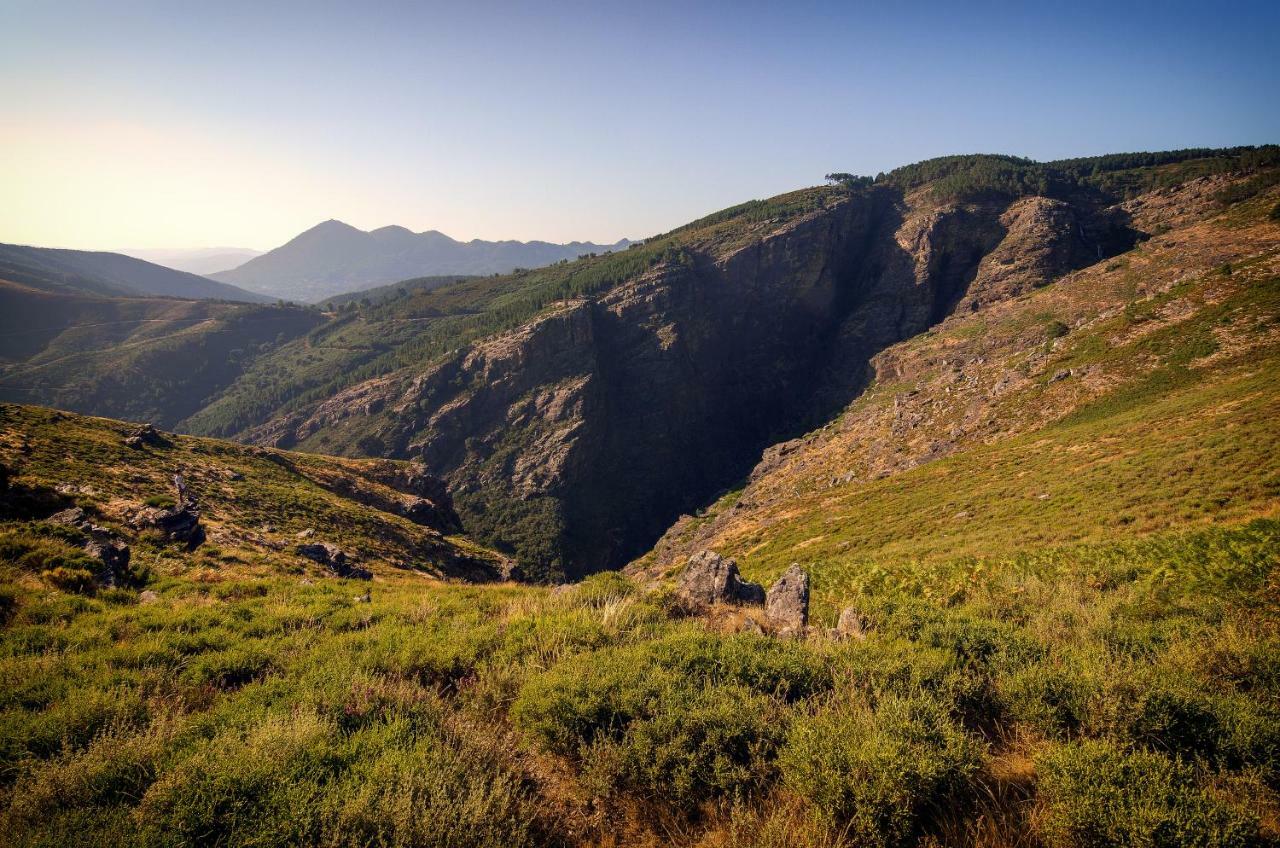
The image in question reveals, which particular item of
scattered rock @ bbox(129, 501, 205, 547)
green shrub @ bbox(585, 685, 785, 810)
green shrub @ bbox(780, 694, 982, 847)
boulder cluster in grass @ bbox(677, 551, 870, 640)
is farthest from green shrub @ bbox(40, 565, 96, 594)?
green shrub @ bbox(780, 694, 982, 847)

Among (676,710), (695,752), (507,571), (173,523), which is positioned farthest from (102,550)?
(507,571)

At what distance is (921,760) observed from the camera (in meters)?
4.98

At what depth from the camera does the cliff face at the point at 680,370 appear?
11156 cm

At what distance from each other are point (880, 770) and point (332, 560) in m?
26.9

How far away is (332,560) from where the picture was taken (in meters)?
24.3

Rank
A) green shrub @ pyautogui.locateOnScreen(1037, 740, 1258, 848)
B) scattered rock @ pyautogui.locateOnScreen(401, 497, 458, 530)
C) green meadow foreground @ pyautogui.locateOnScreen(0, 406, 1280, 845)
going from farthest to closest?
scattered rock @ pyautogui.locateOnScreen(401, 497, 458, 530), green meadow foreground @ pyautogui.locateOnScreen(0, 406, 1280, 845), green shrub @ pyautogui.locateOnScreen(1037, 740, 1258, 848)

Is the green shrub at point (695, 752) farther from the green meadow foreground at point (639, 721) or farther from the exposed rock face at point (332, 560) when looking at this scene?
the exposed rock face at point (332, 560)

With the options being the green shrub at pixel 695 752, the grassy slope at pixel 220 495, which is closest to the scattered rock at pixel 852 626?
the green shrub at pixel 695 752

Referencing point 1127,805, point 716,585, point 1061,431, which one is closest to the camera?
point 1127,805

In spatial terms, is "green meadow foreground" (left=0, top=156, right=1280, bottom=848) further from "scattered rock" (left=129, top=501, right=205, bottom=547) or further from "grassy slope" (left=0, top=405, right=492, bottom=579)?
"grassy slope" (left=0, top=405, right=492, bottom=579)

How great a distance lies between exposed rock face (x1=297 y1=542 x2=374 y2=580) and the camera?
78.0 ft

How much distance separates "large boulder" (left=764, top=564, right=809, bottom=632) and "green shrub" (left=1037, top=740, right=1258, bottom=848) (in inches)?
225

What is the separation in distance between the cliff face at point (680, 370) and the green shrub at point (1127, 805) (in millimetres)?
99219

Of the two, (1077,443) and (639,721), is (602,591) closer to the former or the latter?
(639,721)
